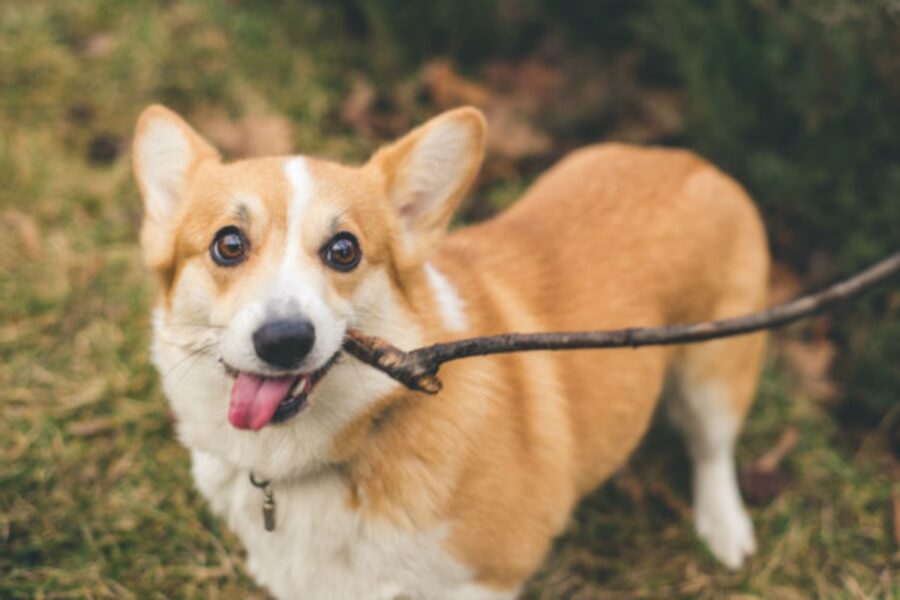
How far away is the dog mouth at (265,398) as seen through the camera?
202 centimetres

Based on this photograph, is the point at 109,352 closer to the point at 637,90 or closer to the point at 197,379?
the point at 197,379

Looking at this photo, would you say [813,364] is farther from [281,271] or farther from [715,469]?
[281,271]

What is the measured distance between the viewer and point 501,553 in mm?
2496

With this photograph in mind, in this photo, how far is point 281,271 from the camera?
2.13 meters

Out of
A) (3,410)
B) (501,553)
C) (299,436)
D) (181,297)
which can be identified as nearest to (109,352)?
(3,410)

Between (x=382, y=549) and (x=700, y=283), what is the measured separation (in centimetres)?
155

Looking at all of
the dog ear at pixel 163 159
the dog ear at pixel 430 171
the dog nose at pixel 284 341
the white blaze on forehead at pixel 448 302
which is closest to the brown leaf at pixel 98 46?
the dog ear at pixel 163 159

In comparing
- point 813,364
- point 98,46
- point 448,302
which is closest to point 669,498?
point 813,364

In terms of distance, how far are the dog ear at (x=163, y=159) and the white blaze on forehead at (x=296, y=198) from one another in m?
0.41

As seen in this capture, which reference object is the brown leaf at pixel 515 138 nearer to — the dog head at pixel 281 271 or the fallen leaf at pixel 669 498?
the fallen leaf at pixel 669 498

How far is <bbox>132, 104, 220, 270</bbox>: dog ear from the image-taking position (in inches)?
102

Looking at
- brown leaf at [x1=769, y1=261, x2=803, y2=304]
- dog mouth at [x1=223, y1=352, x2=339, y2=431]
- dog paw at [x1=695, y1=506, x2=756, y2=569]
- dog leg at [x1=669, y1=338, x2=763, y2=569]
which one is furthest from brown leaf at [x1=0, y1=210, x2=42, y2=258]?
brown leaf at [x1=769, y1=261, x2=803, y2=304]

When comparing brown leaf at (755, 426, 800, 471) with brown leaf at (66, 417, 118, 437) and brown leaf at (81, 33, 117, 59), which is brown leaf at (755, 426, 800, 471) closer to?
brown leaf at (66, 417, 118, 437)

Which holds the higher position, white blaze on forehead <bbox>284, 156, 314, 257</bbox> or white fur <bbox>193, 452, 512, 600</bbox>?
white blaze on forehead <bbox>284, 156, 314, 257</bbox>
